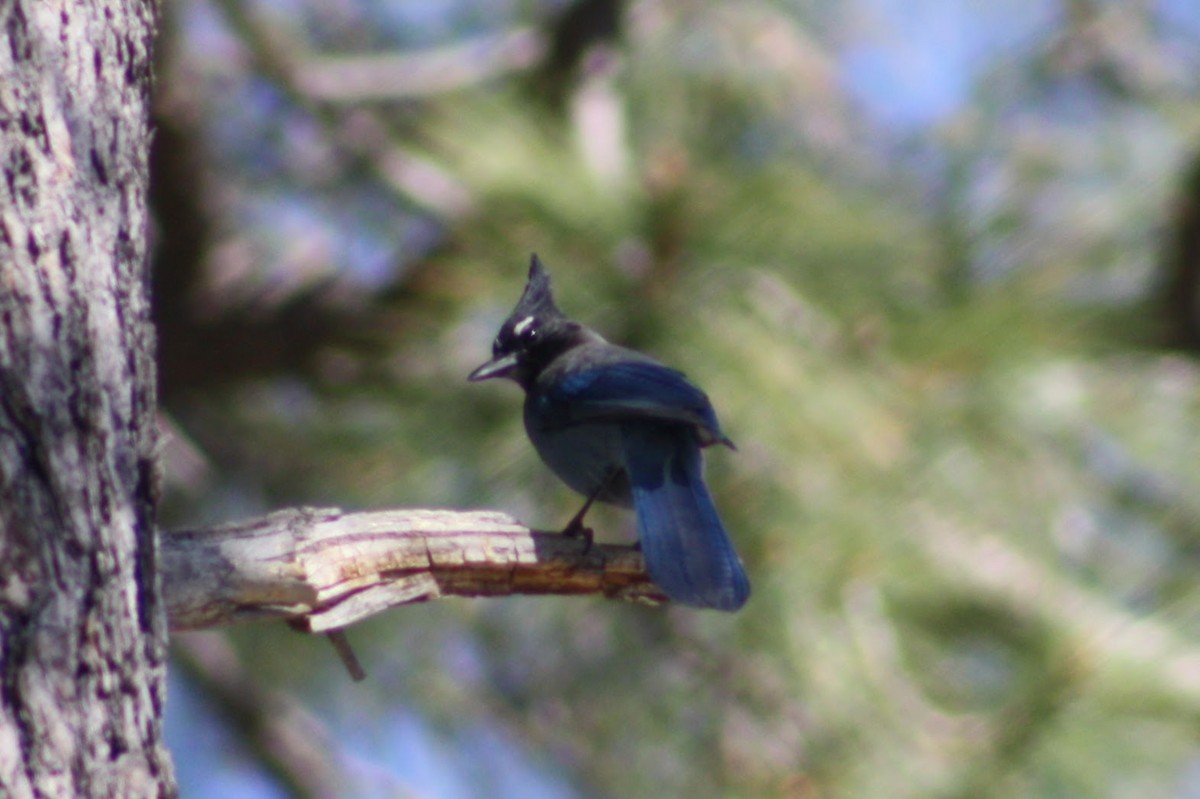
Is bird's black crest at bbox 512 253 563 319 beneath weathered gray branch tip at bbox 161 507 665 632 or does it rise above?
above

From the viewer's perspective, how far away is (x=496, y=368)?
3258 mm

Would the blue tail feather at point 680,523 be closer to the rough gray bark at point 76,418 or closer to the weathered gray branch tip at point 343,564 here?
the weathered gray branch tip at point 343,564

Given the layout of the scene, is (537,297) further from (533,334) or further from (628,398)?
(628,398)

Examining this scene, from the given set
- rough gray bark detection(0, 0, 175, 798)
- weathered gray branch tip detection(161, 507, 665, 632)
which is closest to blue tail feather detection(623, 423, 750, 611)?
weathered gray branch tip detection(161, 507, 665, 632)

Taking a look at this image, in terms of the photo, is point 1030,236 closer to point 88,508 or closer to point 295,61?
point 295,61

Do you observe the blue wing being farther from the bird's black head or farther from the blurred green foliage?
the blurred green foliage

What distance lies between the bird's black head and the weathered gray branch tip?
0.92m

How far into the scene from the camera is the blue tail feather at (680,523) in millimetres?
2518

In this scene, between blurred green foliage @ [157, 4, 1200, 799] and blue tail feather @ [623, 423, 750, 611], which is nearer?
blue tail feather @ [623, 423, 750, 611]

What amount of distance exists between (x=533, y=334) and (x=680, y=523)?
0.78 m

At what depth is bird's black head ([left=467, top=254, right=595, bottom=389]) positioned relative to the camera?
3.27 metres

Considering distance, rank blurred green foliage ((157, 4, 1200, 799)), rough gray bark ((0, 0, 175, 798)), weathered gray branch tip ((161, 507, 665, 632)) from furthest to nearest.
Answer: blurred green foliage ((157, 4, 1200, 799)) < weathered gray branch tip ((161, 507, 665, 632)) < rough gray bark ((0, 0, 175, 798))

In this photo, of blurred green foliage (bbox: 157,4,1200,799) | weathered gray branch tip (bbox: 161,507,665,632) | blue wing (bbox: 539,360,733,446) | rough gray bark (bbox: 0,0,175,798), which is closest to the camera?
rough gray bark (bbox: 0,0,175,798)

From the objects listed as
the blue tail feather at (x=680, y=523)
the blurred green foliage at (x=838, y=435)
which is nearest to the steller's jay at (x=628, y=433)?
the blue tail feather at (x=680, y=523)
